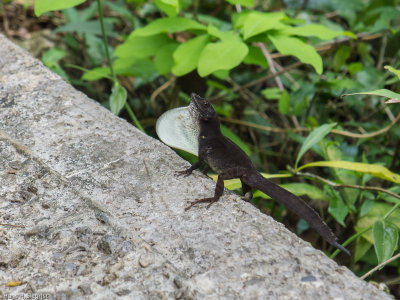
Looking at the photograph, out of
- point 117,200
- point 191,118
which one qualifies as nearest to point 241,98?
point 191,118

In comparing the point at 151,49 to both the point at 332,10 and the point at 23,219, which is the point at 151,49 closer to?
the point at 23,219

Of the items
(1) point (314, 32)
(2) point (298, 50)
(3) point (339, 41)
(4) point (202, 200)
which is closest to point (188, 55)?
(2) point (298, 50)

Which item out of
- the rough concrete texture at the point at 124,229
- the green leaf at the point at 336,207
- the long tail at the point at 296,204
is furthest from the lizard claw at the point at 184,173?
the green leaf at the point at 336,207

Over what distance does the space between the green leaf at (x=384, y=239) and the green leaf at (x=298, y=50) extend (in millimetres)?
1009

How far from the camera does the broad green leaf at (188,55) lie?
9.83 ft

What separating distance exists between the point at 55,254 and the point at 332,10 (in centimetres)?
531

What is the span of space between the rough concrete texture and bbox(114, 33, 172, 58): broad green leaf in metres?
0.92

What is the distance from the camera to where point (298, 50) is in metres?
2.84

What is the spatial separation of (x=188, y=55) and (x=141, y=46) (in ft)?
1.95

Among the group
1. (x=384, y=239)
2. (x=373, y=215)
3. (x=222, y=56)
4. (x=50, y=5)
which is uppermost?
(x=50, y=5)

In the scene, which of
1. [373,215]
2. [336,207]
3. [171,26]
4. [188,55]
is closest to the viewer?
[336,207]

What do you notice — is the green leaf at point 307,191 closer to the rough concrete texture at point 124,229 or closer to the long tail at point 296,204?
the long tail at point 296,204

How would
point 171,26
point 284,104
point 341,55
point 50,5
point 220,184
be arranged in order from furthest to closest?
1. point 341,55
2. point 284,104
3. point 171,26
4. point 50,5
5. point 220,184

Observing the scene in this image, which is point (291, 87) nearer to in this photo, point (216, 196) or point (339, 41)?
point (339, 41)
